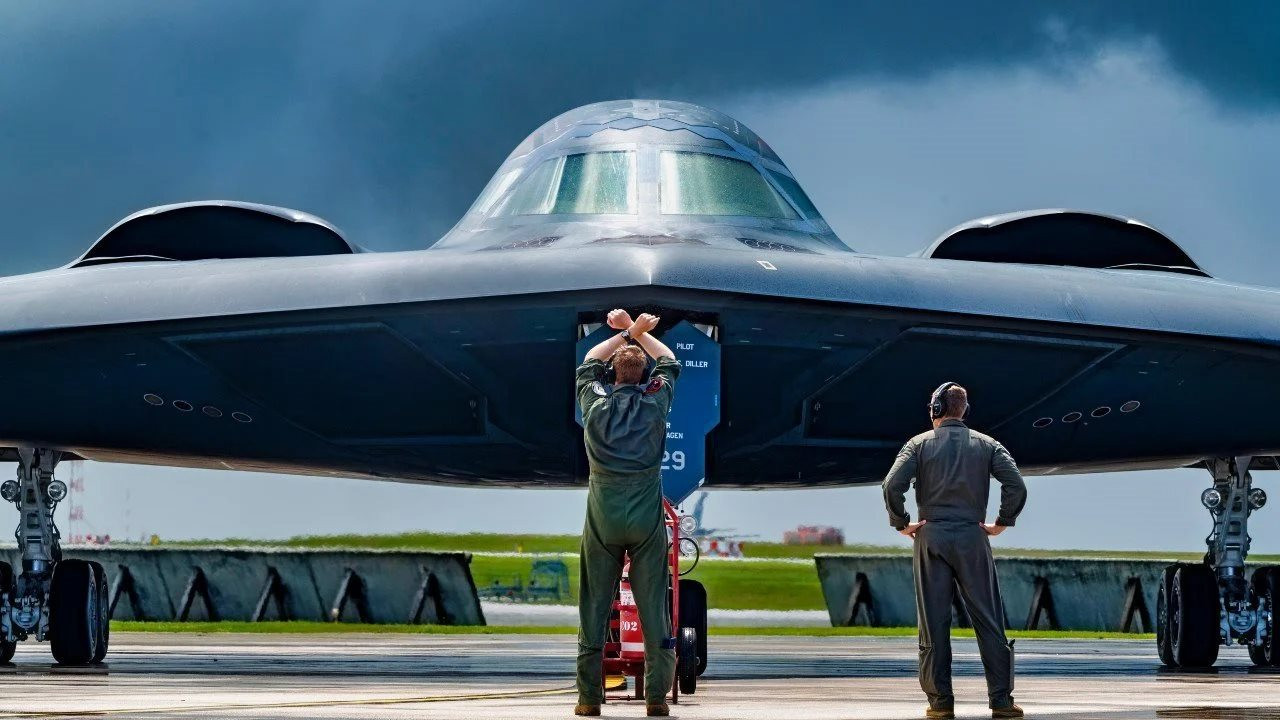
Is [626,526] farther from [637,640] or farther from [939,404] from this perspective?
[939,404]

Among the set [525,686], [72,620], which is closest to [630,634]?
[525,686]

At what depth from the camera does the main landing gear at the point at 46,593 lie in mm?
12562

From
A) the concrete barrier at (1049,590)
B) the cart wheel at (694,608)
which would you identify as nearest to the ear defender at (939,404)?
the cart wheel at (694,608)

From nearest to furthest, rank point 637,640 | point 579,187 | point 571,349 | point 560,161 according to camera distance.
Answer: point 637,640 < point 571,349 < point 579,187 < point 560,161

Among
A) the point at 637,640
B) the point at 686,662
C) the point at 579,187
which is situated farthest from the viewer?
the point at 579,187

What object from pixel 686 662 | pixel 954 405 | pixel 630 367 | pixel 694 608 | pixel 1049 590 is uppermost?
pixel 630 367

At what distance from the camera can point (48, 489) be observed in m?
13.3

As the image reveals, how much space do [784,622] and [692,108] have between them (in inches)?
547

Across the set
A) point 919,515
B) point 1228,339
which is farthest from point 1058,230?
point 919,515

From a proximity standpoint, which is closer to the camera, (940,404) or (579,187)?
(940,404)

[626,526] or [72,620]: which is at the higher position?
[626,526]

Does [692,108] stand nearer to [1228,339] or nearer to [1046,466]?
[1046,466]

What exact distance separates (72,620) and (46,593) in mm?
304

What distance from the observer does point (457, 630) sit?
2305cm
